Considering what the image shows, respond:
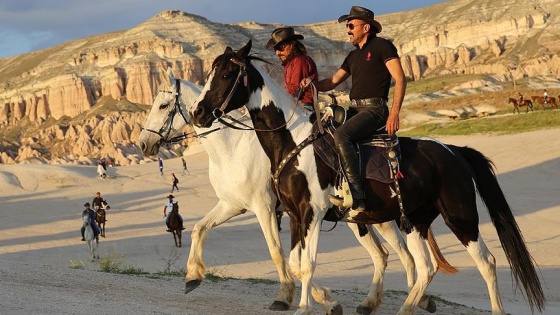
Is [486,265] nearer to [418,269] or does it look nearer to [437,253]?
[418,269]

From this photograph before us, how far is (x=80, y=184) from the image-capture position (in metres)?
57.4

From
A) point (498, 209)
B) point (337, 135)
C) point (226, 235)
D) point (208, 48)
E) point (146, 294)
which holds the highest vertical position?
point (208, 48)

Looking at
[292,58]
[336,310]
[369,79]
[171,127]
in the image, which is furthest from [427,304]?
[171,127]

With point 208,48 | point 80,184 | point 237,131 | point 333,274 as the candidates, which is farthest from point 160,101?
point 208,48

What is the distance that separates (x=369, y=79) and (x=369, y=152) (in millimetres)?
811

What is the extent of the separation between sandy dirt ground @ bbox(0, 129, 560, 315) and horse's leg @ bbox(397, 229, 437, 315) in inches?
42.0

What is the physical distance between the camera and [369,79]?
9.29 metres

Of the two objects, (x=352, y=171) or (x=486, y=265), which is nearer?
(x=352, y=171)

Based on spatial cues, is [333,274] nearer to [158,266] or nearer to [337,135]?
[158,266]

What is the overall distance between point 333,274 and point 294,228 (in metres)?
12.5

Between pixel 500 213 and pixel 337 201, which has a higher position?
pixel 337 201

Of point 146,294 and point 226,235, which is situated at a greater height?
point 146,294

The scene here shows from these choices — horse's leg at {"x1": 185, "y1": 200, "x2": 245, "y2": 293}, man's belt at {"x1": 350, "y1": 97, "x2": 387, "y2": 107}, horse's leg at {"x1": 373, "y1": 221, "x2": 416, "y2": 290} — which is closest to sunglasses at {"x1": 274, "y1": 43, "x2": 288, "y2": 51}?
man's belt at {"x1": 350, "y1": 97, "x2": 387, "y2": 107}

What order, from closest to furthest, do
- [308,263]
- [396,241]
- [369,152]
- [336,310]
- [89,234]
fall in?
[308,263] → [369,152] → [336,310] → [396,241] → [89,234]
